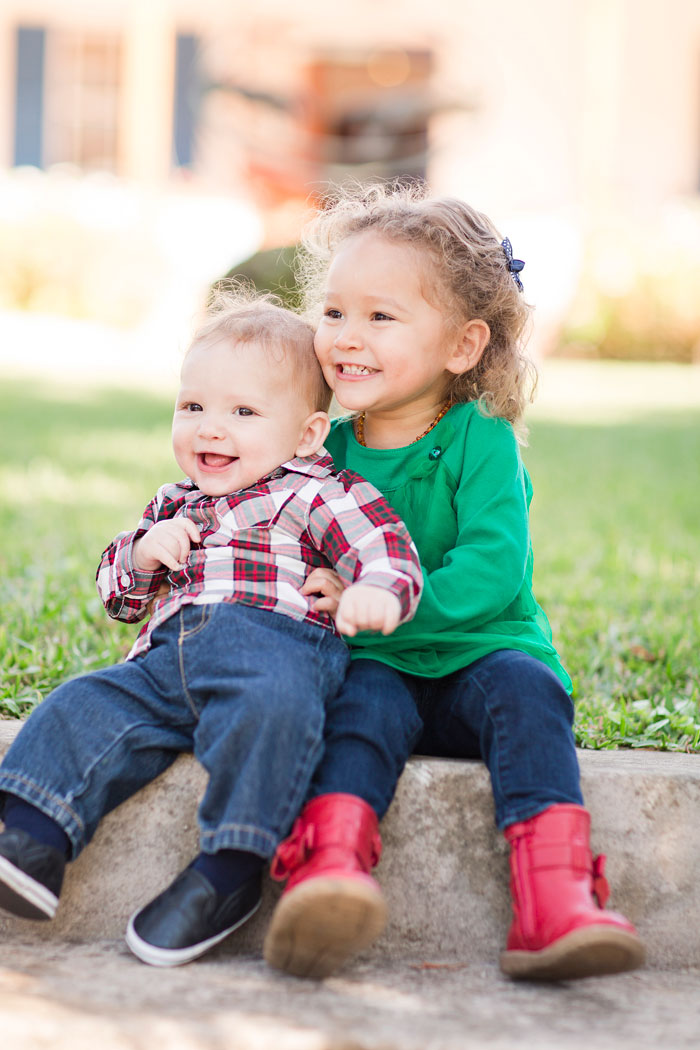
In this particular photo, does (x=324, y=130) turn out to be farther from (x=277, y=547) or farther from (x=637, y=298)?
(x=277, y=547)

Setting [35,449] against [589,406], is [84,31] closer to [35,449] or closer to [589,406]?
[589,406]

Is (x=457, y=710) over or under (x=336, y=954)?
over

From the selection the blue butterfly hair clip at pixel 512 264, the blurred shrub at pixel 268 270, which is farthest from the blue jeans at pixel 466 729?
the blurred shrub at pixel 268 270

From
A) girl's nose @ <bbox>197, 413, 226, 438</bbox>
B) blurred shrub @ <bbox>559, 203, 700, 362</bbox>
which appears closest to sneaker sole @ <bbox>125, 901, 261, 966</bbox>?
girl's nose @ <bbox>197, 413, 226, 438</bbox>

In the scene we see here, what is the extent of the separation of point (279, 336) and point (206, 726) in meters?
0.76

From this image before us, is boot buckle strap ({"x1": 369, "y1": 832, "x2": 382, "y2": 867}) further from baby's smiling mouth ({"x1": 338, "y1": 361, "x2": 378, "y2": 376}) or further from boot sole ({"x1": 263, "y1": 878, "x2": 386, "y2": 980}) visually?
baby's smiling mouth ({"x1": 338, "y1": 361, "x2": 378, "y2": 376})

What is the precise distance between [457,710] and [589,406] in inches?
279

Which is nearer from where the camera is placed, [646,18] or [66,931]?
[66,931]

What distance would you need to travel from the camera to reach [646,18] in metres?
15.0

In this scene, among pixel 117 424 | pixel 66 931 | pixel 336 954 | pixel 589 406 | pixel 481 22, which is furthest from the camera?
pixel 481 22

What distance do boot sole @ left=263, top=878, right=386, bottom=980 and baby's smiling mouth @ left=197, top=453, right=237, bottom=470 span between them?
2.69 ft

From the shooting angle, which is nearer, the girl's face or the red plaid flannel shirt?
the red plaid flannel shirt

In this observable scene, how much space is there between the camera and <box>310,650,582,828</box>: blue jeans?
6.28 ft

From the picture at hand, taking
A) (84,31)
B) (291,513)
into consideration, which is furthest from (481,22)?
(291,513)
